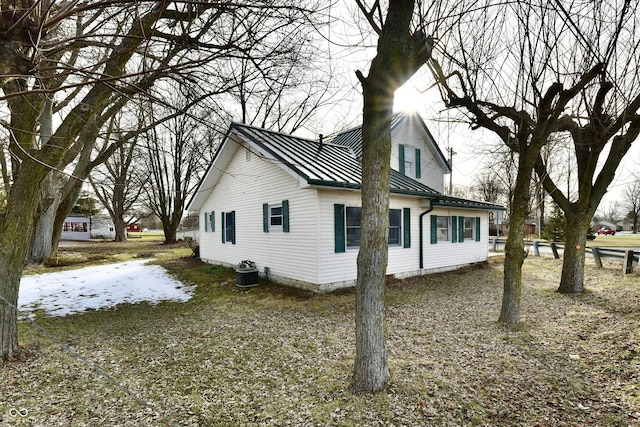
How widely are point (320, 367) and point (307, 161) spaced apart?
636 cm

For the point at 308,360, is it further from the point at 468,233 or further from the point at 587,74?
the point at 468,233

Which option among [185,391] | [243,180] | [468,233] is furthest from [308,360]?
[468,233]

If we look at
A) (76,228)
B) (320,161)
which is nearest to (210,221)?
(320,161)

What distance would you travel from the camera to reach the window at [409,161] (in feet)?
46.3

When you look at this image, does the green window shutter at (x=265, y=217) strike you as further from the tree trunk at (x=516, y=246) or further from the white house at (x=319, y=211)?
the tree trunk at (x=516, y=246)

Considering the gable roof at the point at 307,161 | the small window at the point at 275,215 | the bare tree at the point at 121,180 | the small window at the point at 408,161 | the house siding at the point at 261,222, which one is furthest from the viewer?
the bare tree at the point at 121,180

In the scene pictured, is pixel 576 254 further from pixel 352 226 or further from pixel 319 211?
pixel 319 211

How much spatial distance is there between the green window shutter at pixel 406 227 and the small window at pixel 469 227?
4259 millimetres

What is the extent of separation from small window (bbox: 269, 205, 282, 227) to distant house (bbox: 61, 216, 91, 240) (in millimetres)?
37444

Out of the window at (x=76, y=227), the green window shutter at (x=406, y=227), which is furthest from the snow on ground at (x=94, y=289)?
the window at (x=76, y=227)

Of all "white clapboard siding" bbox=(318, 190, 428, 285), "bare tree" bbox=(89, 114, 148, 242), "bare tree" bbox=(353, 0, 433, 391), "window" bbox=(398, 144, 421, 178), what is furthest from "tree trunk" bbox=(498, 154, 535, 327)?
"bare tree" bbox=(89, 114, 148, 242)

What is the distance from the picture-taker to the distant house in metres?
36.5

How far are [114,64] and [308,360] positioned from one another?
510cm

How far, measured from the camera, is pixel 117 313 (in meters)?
7.13
